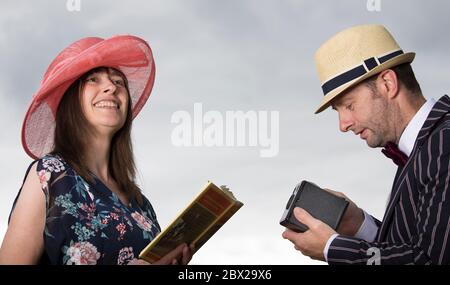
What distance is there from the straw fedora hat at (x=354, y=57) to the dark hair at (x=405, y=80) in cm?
3

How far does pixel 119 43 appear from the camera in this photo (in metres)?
3.89

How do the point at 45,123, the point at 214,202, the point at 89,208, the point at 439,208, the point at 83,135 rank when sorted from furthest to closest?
the point at 45,123
the point at 83,135
the point at 89,208
the point at 214,202
the point at 439,208

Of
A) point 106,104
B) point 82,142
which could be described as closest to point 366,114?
point 106,104

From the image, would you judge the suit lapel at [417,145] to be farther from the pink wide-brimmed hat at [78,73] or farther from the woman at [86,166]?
the pink wide-brimmed hat at [78,73]

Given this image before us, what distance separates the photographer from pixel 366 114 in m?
3.37

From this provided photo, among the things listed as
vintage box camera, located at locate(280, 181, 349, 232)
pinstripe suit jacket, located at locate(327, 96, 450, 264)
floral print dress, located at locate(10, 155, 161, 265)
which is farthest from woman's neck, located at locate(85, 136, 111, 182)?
pinstripe suit jacket, located at locate(327, 96, 450, 264)

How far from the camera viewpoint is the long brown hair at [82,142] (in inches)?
144

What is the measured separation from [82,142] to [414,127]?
70.6 inches

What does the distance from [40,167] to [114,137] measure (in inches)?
30.1

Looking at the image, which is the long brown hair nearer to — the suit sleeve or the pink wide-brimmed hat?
the pink wide-brimmed hat

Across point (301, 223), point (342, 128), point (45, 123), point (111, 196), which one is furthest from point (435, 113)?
point (45, 123)

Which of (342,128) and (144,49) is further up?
(144,49)

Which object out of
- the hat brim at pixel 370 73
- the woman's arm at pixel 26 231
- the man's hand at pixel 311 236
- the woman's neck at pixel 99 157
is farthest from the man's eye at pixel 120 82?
the man's hand at pixel 311 236
